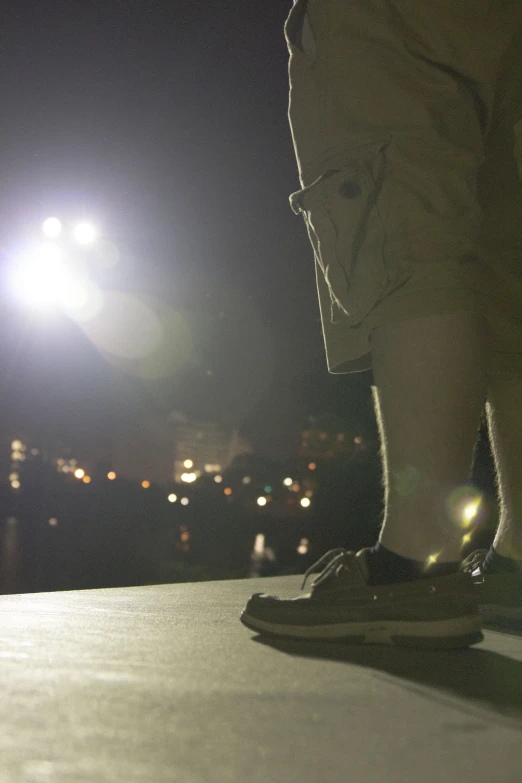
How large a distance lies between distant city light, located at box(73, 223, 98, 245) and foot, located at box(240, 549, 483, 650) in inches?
423

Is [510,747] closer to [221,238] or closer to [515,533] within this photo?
[515,533]

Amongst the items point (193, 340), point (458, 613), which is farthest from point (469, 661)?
point (193, 340)

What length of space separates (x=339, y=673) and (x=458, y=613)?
400mm

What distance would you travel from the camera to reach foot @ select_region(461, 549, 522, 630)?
1.88 m

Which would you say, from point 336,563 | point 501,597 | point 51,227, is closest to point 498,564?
point 501,597

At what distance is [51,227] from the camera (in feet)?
37.1

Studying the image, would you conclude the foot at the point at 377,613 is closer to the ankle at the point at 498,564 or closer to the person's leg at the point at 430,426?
the person's leg at the point at 430,426

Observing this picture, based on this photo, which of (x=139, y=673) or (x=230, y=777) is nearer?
(x=230, y=777)

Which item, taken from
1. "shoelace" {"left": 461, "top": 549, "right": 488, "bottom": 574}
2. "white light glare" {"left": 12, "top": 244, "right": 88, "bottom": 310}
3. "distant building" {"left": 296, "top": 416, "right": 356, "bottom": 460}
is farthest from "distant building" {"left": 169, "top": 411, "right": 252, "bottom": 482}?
"shoelace" {"left": 461, "top": 549, "right": 488, "bottom": 574}

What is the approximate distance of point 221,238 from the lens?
696 inches

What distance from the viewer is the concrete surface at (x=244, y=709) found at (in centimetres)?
71

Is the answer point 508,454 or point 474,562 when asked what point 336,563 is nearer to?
point 508,454

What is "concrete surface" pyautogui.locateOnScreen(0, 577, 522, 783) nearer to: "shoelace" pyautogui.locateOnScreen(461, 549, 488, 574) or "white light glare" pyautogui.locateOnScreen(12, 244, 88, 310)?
"shoelace" pyautogui.locateOnScreen(461, 549, 488, 574)

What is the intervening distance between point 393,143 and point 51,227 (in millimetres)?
10428
